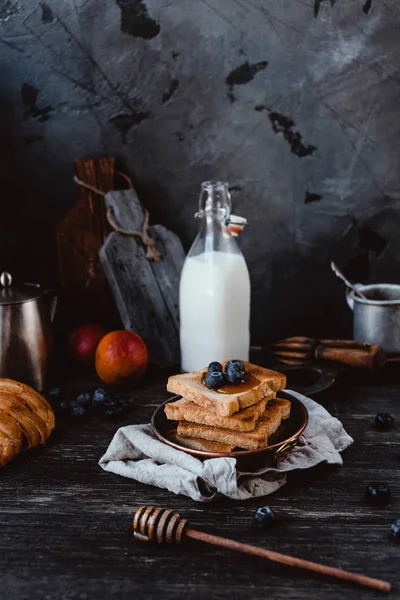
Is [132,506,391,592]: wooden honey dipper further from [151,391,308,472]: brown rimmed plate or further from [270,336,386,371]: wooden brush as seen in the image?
[270,336,386,371]: wooden brush

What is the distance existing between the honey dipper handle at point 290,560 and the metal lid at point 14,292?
2.48 ft

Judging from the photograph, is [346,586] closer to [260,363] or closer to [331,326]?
[260,363]

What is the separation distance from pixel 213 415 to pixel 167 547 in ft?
0.84

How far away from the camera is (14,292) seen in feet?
4.91

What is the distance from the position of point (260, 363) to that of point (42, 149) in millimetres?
897

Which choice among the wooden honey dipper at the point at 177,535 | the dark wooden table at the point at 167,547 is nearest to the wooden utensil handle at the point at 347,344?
the dark wooden table at the point at 167,547

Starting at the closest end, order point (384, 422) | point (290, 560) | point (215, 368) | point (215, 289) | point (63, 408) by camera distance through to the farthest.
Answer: point (290, 560), point (215, 368), point (384, 422), point (63, 408), point (215, 289)

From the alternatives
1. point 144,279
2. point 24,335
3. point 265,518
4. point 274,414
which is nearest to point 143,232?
point 144,279

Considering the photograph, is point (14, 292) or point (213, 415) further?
point (14, 292)

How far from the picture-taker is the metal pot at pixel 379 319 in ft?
5.26

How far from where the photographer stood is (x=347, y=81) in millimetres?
1718

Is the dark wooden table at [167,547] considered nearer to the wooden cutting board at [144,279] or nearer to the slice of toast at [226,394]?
the slice of toast at [226,394]

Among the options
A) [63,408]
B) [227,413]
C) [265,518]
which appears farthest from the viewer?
[63,408]

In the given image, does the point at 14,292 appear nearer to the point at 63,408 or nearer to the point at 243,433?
the point at 63,408
